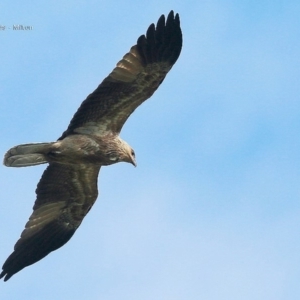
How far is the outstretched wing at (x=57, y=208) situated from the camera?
1582 cm

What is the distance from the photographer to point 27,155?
14648 millimetres

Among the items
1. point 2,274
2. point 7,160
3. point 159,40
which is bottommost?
point 2,274

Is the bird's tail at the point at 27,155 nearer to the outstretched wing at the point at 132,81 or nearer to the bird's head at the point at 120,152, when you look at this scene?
the outstretched wing at the point at 132,81

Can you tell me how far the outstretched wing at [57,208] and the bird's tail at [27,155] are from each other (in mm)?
1057

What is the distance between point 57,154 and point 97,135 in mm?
630

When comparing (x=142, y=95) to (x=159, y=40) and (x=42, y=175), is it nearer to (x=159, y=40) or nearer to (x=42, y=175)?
(x=159, y=40)

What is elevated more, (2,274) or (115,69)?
(115,69)

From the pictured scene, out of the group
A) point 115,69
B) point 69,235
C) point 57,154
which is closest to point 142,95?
point 115,69

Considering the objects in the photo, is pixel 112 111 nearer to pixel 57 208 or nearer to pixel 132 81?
pixel 132 81

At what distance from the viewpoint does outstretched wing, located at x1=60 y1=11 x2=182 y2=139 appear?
14.8 metres

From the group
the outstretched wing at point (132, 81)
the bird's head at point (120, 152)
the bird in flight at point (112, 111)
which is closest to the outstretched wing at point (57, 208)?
the bird in flight at point (112, 111)

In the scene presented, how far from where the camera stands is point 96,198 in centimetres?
1614

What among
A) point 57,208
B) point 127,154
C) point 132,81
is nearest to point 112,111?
point 132,81

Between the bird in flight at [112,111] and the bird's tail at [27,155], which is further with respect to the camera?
the bird in flight at [112,111]
